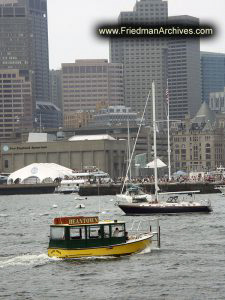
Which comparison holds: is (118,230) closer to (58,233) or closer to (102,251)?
(102,251)

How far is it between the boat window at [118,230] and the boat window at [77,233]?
2358mm

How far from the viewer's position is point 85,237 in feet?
218

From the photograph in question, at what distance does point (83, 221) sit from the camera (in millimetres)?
66812

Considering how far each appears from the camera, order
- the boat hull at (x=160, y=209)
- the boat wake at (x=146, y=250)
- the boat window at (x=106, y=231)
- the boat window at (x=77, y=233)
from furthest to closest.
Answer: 1. the boat hull at (x=160, y=209)
2. the boat wake at (x=146, y=250)
3. the boat window at (x=106, y=231)
4. the boat window at (x=77, y=233)

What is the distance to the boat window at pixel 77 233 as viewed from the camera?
65938 millimetres

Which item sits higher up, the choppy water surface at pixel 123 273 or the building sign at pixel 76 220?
the building sign at pixel 76 220

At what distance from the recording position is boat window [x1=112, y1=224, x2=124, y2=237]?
67000 mm

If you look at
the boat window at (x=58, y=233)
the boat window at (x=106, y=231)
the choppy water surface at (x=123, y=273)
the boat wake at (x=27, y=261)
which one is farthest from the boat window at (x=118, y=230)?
the boat wake at (x=27, y=261)

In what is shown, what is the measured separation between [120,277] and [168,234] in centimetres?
2898

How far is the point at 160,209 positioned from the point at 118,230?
46100 mm

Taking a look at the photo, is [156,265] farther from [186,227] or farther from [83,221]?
[186,227]

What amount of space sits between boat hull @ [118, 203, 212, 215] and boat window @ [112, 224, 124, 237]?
4450 cm

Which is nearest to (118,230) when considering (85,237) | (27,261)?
(85,237)

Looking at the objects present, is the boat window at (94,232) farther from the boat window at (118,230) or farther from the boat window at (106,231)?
the boat window at (118,230)
